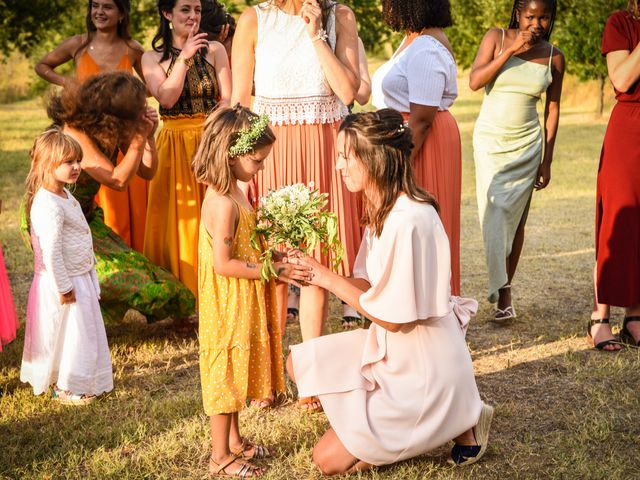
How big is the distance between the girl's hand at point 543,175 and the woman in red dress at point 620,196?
2.00ft

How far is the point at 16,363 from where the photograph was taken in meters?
5.84

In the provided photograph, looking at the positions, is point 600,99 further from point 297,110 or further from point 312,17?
point 312,17

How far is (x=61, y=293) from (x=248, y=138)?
1.70 metres

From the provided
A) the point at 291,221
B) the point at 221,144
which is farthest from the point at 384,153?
the point at 221,144

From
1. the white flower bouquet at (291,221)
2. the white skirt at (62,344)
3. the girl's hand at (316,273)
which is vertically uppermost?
the white flower bouquet at (291,221)

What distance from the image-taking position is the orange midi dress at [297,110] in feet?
16.4

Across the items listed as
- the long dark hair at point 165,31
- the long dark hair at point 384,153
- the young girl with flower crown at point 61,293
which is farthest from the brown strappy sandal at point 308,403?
the long dark hair at point 165,31

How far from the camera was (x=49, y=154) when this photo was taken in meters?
5.03

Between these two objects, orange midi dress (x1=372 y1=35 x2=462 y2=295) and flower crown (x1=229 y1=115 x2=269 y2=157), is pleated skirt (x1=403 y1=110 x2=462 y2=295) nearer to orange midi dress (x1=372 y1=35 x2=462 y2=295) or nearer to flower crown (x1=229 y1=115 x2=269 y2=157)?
orange midi dress (x1=372 y1=35 x2=462 y2=295)

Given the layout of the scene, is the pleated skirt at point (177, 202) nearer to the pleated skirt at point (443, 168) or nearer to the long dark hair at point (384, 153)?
the pleated skirt at point (443, 168)

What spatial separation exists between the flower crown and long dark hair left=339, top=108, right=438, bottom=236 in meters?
0.39

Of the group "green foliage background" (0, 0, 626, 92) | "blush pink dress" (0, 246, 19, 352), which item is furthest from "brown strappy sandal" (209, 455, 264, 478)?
"green foliage background" (0, 0, 626, 92)

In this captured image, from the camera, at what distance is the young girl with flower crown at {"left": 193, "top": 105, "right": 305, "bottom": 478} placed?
163 inches

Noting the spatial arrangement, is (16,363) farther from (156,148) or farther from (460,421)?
(460,421)
